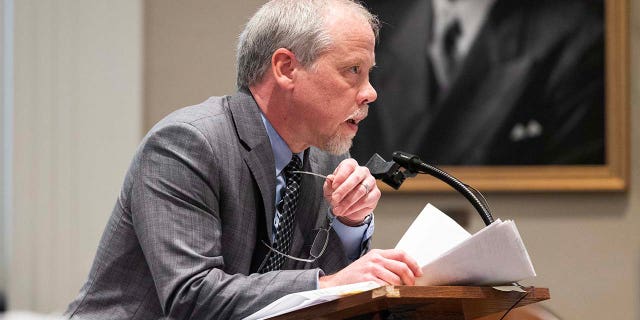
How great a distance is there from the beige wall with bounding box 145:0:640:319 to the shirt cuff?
1.95 m

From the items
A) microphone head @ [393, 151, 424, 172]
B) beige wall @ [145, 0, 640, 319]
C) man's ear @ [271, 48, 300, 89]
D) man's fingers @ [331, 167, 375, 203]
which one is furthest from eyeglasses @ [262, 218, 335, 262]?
beige wall @ [145, 0, 640, 319]

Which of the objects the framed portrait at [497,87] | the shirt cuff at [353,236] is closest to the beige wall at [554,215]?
the framed portrait at [497,87]

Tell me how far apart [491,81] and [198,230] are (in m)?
2.74

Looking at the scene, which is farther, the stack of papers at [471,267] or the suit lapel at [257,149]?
the suit lapel at [257,149]

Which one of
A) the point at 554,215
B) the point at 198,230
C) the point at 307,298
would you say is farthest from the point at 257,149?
the point at 554,215

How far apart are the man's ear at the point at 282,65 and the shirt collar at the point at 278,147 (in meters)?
0.11

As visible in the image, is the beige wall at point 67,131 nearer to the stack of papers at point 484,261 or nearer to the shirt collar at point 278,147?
the shirt collar at point 278,147

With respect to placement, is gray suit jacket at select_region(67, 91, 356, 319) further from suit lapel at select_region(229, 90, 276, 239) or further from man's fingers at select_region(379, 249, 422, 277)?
man's fingers at select_region(379, 249, 422, 277)

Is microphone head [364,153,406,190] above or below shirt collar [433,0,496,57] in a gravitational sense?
below

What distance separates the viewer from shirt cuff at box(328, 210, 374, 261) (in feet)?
8.88

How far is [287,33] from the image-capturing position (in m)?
2.70

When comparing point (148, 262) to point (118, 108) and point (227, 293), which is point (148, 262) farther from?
point (118, 108)

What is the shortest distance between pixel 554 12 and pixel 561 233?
106 cm

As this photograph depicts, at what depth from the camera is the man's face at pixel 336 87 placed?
2670 millimetres
